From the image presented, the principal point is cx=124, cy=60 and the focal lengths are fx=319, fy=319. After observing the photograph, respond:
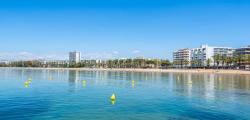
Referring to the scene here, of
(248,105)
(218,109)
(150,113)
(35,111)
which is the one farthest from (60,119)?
(248,105)

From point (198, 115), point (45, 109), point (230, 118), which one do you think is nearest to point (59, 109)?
point (45, 109)

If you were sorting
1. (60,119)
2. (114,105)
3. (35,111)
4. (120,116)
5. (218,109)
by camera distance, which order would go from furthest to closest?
(114,105) → (218,109) → (35,111) → (120,116) → (60,119)

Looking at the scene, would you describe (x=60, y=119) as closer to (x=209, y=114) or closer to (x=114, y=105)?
(x=114, y=105)

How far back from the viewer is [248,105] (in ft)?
136

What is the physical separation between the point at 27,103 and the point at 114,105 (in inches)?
437

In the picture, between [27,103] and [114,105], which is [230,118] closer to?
[114,105]

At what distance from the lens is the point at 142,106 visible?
39.5 meters

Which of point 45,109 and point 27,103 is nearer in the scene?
point 45,109

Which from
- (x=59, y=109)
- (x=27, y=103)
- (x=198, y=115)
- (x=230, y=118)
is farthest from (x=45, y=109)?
(x=230, y=118)

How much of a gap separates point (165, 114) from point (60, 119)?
429 inches

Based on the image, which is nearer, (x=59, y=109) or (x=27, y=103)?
(x=59, y=109)

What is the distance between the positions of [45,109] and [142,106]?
11693mm

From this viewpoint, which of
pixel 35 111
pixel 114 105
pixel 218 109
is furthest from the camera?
pixel 114 105

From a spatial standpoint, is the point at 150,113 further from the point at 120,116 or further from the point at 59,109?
the point at 59,109
